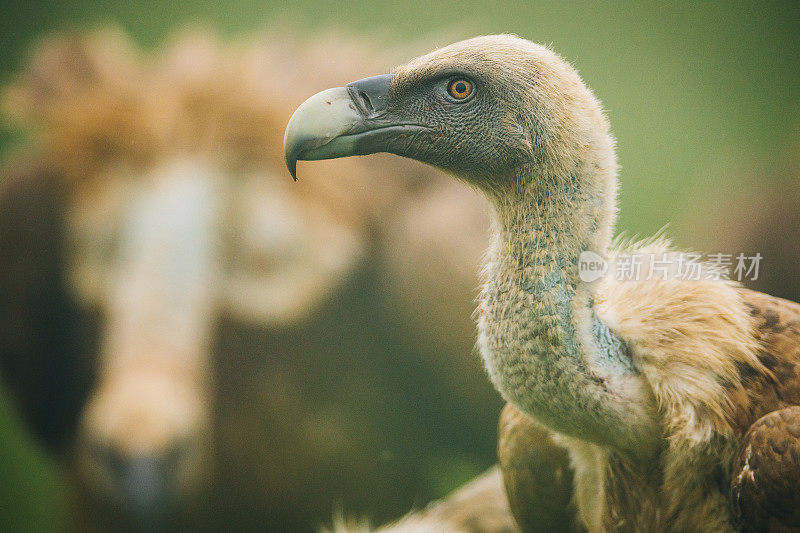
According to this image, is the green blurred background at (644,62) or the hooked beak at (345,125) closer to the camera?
the hooked beak at (345,125)

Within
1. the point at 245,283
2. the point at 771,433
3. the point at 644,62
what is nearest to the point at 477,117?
the point at 771,433

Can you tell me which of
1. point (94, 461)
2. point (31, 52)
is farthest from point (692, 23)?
point (94, 461)

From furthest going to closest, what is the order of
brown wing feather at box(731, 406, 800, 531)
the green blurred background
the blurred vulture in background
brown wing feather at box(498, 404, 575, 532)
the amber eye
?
the blurred vulture in background < the green blurred background < brown wing feather at box(498, 404, 575, 532) < the amber eye < brown wing feather at box(731, 406, 800, 531)

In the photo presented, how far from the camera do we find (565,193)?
89cm

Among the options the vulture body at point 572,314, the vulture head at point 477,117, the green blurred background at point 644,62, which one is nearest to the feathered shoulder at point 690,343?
the vulture body at point 572,314

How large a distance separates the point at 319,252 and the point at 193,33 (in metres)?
0.69

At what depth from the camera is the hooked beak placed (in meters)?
0.89

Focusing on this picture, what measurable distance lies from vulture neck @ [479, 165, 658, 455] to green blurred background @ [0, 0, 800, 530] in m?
0.66

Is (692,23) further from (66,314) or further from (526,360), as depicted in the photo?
(66,314)

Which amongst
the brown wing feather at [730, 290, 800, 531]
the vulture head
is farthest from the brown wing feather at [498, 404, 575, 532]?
the vulture head

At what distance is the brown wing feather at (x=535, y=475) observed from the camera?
118 cm

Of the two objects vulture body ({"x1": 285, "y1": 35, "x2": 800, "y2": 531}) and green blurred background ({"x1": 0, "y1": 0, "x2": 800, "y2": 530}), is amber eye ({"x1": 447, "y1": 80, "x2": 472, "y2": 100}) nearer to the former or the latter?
vulture body ({"x1": 285, "y1": 35, "x2": 800, "y2": 531})

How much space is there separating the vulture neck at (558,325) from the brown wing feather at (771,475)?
0.13m

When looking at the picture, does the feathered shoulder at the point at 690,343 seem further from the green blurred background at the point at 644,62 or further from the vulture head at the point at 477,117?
the green blurred background at the point at 644,62
